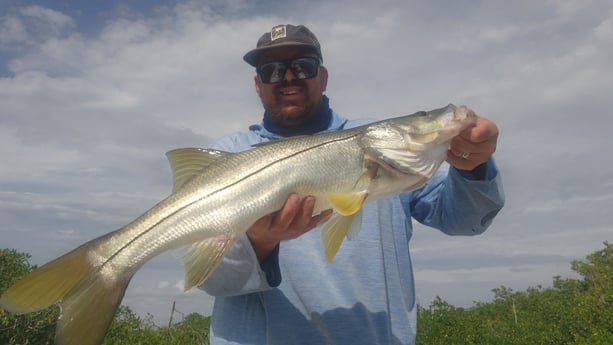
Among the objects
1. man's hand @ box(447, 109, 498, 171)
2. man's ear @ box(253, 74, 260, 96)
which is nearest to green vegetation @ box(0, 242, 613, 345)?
man's ear @ box(253, 74, 260, 96)

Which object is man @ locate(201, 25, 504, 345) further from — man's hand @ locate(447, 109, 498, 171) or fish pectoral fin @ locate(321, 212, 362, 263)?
fish pectoral fin @ locate(321, 212, 362, 263)

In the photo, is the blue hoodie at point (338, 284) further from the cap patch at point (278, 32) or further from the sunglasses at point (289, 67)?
the cap patch at point (278, 32)

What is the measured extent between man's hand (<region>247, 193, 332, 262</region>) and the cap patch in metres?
2.11

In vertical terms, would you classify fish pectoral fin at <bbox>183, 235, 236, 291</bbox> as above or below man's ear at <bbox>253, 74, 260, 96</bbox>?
below

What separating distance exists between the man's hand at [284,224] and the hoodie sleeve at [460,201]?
102 centimetres

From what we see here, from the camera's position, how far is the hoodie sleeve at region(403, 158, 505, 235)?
11.7 feet

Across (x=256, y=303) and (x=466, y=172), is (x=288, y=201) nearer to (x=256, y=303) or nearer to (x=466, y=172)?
(x=256, y=303)

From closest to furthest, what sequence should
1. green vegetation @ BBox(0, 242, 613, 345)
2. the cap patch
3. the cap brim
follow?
the cap brim, the cap patch, green vegetation @ BBox(0, 242, 613, 345)

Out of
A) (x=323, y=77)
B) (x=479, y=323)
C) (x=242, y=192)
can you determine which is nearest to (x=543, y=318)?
(x=479, y=323)

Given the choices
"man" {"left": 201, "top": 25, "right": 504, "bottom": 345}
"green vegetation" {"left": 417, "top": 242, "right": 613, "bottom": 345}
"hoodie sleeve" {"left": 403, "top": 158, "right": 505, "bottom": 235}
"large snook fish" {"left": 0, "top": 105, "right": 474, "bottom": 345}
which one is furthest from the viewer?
"green vegetation" {"left": 417, "top": 242, "right": 613, "bottom": 345}

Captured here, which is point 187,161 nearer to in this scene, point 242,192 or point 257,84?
point 242,192

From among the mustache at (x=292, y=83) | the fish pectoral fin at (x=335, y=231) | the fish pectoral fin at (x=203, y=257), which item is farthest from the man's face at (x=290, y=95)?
the fish pectoral fin at (x=203, y=257)

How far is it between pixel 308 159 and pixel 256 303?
1182 mm

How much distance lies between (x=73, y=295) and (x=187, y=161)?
1.12 meters
